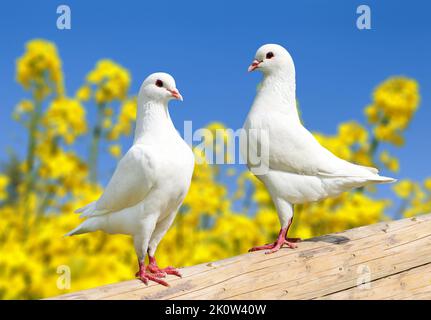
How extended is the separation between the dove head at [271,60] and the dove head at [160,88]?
0.66 m

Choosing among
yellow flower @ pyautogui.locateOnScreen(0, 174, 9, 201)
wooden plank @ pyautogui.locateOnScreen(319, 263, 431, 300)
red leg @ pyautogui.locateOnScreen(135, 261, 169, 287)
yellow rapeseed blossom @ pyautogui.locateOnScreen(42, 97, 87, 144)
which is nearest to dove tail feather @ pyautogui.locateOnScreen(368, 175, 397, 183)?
wooden plank @ pyautogui.locateOnScreen(319, 263, 431, 300)

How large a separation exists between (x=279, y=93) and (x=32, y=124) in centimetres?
261

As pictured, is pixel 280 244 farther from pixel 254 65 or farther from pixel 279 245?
pixel 254 65

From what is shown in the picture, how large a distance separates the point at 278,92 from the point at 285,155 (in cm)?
46

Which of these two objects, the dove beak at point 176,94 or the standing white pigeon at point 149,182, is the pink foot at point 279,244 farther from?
the dove beak at point 176,94

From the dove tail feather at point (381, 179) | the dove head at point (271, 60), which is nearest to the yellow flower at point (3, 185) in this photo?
the dove head at point (271, 60)

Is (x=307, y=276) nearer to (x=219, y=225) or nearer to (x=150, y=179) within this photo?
(x=150, y=179)

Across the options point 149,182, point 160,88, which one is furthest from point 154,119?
point 149,182

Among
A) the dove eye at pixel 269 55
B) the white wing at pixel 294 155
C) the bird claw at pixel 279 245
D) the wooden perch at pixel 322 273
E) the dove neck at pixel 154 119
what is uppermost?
the dove eye at pixel 269 55

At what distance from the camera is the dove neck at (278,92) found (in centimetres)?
366

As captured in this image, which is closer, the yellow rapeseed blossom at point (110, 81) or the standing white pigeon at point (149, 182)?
the standing white pigeon at point (149, 182)

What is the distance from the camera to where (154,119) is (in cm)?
326

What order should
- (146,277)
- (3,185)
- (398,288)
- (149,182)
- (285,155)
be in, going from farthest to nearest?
1. (3,185)
2. (398,288)
3. (285,155)
4. (146,277)
5. (149,182)

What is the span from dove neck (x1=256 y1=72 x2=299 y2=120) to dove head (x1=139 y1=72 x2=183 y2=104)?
28.4 inches
